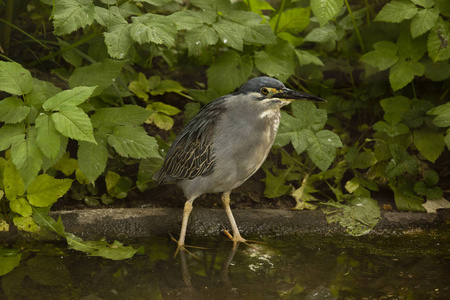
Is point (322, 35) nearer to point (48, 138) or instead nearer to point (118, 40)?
point (118, 40)

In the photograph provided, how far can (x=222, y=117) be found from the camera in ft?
13.0

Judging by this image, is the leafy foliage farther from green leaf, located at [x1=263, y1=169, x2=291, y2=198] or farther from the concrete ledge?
the concrete ledge

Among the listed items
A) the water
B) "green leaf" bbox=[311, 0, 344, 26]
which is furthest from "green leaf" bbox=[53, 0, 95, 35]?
"green leaf" bbox=[311, 0, 344, 26]

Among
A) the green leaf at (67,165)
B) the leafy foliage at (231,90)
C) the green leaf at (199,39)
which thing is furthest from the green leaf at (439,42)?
the green leaf at (67,165)

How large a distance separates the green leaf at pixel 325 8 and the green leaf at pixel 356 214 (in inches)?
51.7

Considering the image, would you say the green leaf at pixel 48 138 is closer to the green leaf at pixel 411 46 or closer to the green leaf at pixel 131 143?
the green leaf at pixel 131 143

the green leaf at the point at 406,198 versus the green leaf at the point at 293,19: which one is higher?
the green leaf at the point at 293,19

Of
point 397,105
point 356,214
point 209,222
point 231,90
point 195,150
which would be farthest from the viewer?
point 397,105

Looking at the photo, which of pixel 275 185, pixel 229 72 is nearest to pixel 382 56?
pixel 229 72

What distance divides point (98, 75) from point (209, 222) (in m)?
1.24

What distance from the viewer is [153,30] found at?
379 cm

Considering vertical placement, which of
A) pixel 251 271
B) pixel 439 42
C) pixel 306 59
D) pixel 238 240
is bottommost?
pixel 238 240

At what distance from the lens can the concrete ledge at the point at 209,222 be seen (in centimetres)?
400

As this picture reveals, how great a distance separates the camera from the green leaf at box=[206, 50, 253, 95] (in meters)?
4.70
